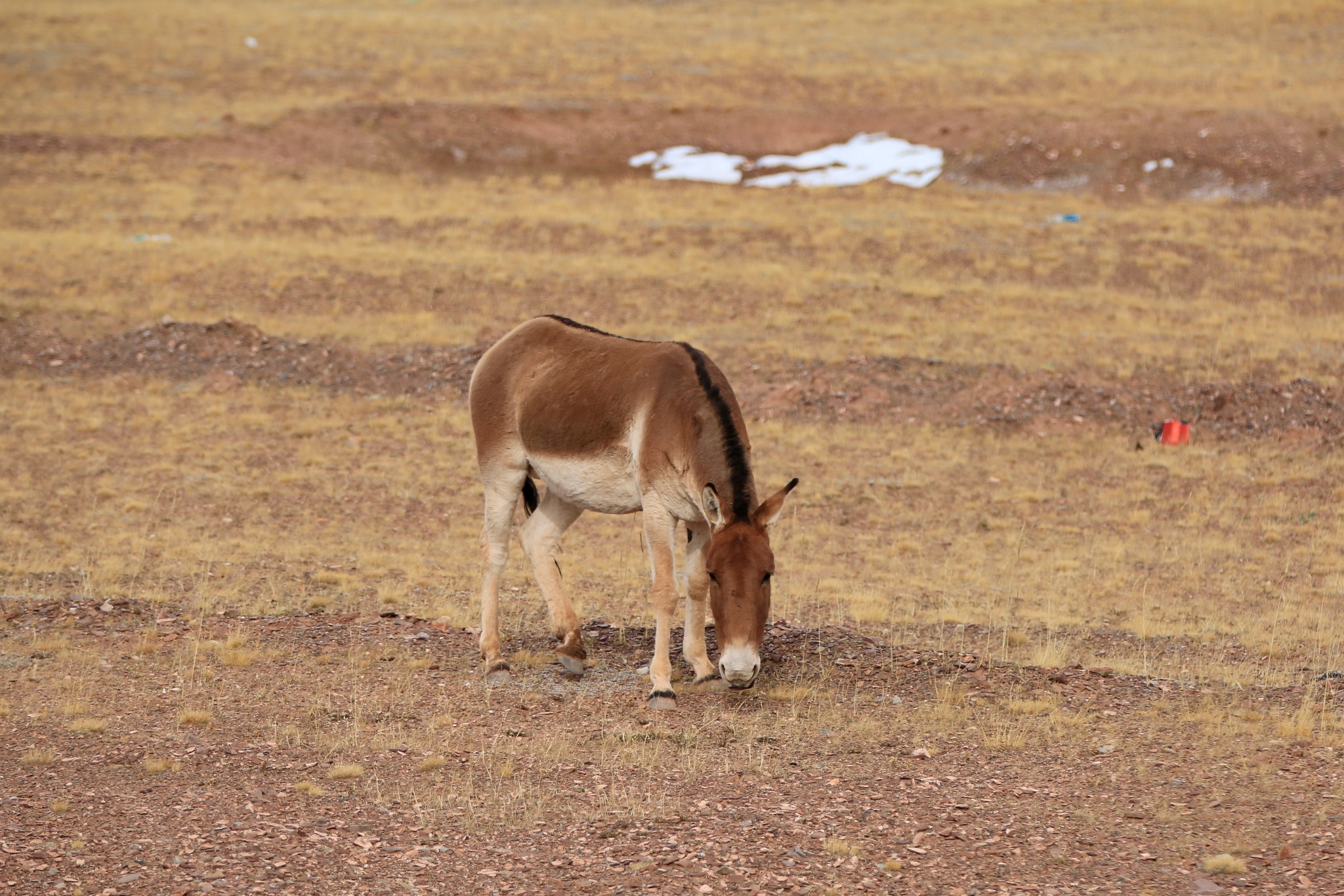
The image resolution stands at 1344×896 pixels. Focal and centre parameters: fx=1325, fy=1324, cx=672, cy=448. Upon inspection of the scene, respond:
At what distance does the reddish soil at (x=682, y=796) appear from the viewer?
7676 mm

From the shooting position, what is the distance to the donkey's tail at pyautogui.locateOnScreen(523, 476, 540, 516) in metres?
12.4

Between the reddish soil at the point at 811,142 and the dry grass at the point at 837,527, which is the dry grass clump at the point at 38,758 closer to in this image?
the dry grass at the point at 837,527

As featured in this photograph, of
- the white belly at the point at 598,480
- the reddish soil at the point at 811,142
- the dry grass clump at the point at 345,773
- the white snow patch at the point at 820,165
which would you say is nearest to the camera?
the dry grass clump at the point at 345,773

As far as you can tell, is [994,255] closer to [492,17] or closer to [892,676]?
[892,676]

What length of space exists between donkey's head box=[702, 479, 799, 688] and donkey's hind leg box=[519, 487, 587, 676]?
185 centimetres

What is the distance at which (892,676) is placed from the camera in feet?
37.8

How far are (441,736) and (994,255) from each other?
Result: 28.2 metres

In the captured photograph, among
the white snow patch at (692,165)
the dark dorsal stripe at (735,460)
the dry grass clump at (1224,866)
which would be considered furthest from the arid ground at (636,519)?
the dark dorsal stripe at (735,460)

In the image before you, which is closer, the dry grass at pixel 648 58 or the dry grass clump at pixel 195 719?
the dry grass clump at pixel 195 719

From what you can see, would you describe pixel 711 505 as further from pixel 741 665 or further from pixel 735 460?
pixel 741 665

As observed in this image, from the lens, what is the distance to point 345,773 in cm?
925

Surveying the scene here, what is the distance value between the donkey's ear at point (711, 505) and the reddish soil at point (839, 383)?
14.8 m

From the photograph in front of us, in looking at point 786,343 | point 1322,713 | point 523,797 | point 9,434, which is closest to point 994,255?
point 786,343

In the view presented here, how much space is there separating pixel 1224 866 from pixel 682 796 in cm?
337
